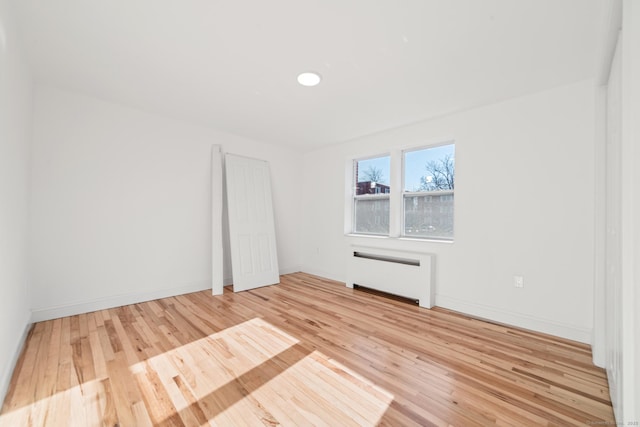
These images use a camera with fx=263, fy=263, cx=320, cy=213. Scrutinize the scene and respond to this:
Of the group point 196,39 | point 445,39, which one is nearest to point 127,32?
point 196,39

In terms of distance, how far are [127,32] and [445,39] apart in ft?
7.66

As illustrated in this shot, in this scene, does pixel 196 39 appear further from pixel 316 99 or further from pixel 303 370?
pixel 303 370

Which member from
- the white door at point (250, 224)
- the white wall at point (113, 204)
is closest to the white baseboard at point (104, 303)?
the white wall at point (113, 204)

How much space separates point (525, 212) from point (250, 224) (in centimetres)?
369

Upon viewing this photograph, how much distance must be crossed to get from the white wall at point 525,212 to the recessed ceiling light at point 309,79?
69.9 inches

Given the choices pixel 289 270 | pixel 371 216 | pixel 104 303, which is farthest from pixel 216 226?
pixel 371 216

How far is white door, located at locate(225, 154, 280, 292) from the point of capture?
415cm

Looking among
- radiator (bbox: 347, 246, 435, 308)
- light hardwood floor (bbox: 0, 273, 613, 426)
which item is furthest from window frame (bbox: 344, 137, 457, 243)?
light hardwood floor (bbox: 0, 273, 613, 426)

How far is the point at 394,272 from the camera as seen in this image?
12.0 feet

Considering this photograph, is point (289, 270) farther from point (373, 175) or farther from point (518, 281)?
point (518, 281)

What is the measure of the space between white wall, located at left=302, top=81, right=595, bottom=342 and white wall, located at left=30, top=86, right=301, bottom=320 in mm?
3297

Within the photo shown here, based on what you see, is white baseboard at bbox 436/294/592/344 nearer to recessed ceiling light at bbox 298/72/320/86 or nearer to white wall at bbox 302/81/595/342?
white wall at bbox 302/81/595/342

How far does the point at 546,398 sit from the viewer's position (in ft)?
5.49

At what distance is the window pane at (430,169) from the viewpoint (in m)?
3.51
